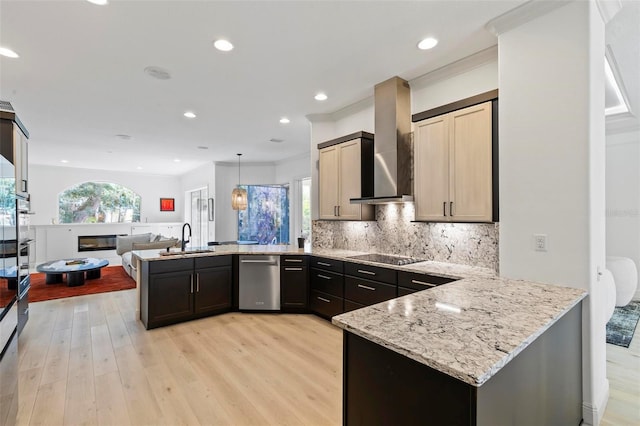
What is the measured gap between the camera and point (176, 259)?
3.95m

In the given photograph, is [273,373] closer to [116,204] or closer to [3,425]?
[3,425]

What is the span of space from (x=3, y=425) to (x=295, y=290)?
2.89 m

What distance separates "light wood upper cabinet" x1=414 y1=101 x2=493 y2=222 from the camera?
8.74 ft

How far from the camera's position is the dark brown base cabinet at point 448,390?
3.41ft

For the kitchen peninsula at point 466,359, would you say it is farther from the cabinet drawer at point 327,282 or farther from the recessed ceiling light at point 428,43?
the recessed ceiling light at point 428,43

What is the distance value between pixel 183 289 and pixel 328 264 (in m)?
1.91

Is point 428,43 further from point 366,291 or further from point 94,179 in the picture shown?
point 94,179

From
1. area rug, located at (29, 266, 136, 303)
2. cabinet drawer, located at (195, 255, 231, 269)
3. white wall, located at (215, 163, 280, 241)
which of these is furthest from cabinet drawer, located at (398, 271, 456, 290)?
white wall, located at (215, 163, 280, 241)

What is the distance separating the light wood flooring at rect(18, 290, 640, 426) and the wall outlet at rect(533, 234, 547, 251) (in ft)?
4.05

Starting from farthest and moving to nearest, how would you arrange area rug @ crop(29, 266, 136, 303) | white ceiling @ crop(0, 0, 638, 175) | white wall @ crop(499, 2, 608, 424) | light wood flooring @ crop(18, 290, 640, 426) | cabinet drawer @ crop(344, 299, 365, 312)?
area rug @ crop(29, 266, 136, 303)
cabinet drawer @ crop(344, 299, 365, 312)
white ceiling @ crop(0, 0, 638, 175)
light wood flooring @ crop(18, 290, 640, 426)
white wall @ crop(499, 2, 608, 424)

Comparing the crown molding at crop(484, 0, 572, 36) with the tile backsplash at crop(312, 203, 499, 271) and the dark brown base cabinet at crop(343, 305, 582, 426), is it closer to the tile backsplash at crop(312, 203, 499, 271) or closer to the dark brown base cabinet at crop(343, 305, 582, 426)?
the tile backsplash at crop(312, 203, 499, 271)

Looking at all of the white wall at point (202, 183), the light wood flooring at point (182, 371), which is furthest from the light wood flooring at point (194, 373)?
the white wall at point (202, 183)

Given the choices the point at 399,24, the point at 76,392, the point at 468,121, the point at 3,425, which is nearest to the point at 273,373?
the point at 76,392

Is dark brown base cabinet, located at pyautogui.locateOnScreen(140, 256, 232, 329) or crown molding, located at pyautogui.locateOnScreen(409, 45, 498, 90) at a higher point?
crown molding, located at pyautogui.locateOnScreen(409, 45, 498, 90)
